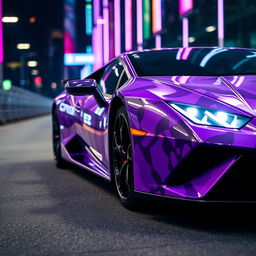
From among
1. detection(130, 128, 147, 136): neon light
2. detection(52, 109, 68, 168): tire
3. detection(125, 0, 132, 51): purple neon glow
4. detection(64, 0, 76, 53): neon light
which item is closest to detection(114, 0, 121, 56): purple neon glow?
detection(125, 0, 132, 51): purple neon glow

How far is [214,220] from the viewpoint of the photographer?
3.70m

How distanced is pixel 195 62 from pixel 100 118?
89 centimetres

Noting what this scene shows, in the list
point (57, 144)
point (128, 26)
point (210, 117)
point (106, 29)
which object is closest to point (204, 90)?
point (210, 117)

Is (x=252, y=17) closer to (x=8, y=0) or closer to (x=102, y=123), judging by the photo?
(x=102, y=123)

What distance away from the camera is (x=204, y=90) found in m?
3.73

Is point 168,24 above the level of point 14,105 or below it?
above

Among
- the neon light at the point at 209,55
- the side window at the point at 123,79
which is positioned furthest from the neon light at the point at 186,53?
the side window at the point at 123,79

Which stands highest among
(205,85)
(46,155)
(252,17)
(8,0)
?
(8,0)

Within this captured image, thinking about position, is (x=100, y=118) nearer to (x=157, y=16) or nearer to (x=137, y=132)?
(x=137, y=132)

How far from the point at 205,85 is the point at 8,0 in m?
53.2

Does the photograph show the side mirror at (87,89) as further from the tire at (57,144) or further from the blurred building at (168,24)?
the blurred building at (168,24)

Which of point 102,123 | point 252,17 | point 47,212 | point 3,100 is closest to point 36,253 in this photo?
point 47,212

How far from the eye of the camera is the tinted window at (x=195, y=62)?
4.56 m

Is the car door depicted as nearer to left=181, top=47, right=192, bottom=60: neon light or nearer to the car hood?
left=181, top=47, right=192, bottom=60: neon light
